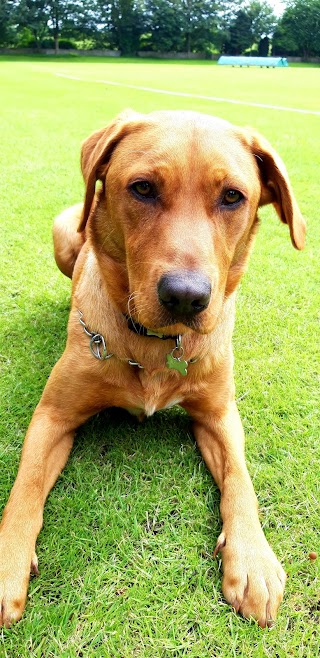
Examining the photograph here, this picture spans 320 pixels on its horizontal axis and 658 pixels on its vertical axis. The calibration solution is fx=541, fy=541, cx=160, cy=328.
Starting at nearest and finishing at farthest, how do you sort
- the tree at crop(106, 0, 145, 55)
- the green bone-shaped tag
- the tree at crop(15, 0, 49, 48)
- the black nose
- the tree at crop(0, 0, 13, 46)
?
1. the black nose
2. the green bone-shaped tag
3. the tree at crop(0, 0, 13, 46)
4. the tree at crop(15, 0, 49, 48)
5. the tree at crop(106, 0, 145, 55)

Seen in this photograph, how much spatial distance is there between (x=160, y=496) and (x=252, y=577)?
1.96 ft

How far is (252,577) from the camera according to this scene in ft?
7.06

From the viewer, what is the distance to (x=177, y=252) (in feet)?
6.72

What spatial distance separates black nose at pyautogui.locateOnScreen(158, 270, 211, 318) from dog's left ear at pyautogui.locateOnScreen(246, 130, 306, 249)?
85cm

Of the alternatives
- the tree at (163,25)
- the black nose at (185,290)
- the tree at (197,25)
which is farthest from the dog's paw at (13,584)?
the tree at (197,25)

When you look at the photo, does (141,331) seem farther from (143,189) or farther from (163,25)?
(163,25)

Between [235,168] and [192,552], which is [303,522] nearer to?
[192,552]

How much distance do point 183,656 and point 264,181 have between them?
2099mm

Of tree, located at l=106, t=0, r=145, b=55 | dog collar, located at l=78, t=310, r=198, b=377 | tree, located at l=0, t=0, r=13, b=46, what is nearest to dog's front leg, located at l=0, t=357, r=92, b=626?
dog collar, located at l=78, t=310, r=198, b=377

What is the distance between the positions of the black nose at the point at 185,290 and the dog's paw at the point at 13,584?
1.18 meters

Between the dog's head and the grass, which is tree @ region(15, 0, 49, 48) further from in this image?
the dog's head

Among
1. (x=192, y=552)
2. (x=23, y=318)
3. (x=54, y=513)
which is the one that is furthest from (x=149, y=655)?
(x=23, y=318)

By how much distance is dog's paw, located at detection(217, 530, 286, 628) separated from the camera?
2074 mm

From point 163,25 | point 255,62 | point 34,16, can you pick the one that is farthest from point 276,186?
point 163,25
